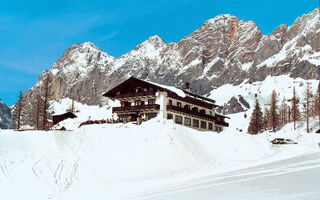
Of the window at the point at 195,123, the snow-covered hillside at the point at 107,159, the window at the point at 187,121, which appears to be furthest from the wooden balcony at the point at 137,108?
the snow-covered hillside at the point at 107,159

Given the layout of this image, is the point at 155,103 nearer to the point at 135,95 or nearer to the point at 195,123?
the point at 135,95

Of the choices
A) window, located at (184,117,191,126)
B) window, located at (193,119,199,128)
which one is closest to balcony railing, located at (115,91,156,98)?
window, located at (184,117,191,126)

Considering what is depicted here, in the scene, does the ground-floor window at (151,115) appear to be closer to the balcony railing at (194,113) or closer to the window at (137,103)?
the balcony railing at (194,113)

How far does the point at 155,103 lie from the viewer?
51.0 meters

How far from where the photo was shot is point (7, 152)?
853 inches

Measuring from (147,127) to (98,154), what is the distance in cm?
588

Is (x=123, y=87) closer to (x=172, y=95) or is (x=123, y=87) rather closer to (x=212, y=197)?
(x=172, y=95)

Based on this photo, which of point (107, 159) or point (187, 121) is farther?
point (187, 121)

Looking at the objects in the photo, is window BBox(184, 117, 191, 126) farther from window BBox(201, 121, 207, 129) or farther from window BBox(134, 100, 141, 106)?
window BBox(134, 100, 141, 106)

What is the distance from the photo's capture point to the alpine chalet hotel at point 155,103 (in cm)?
5059

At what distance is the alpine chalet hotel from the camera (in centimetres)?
5059

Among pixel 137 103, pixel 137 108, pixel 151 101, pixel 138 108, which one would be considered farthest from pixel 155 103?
pixel 137 103

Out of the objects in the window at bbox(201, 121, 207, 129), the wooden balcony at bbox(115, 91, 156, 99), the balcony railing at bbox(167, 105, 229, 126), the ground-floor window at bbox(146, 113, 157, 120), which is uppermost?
the wooden balcony at bbox(115, 91, 156, 99)

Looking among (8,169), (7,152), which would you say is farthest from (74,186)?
(7,152)
